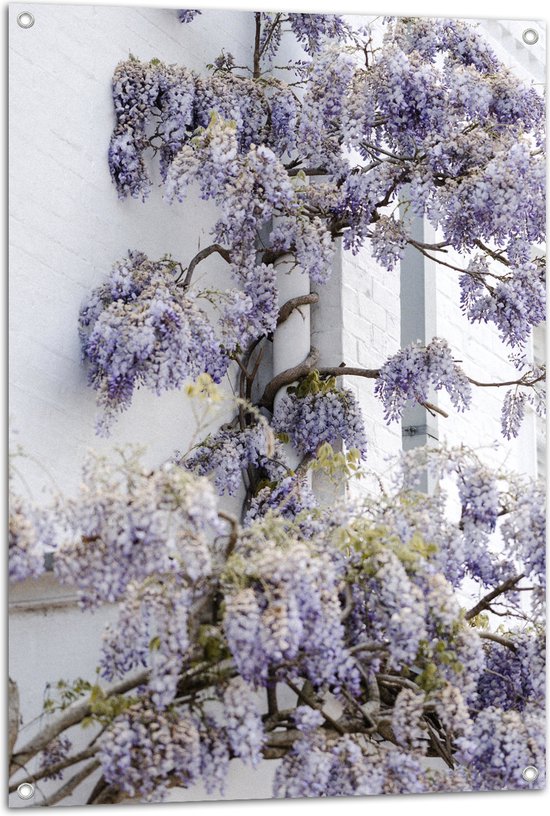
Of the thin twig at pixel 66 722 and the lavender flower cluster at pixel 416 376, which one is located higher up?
the lavender flower cluster at pixel 416 376

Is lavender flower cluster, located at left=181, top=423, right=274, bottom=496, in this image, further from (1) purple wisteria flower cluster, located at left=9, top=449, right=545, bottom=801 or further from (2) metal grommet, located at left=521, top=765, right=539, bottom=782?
(2) metal grommet, located at left=521, top=765, right=539, bottom=782

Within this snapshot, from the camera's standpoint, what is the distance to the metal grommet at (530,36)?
340 cm

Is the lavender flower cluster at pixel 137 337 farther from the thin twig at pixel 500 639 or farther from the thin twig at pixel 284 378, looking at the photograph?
the thin twig at pixel 500 639

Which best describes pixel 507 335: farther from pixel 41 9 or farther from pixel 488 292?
pixel 41 9

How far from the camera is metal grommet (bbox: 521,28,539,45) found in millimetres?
3400

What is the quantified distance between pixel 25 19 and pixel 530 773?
1800 millimetres

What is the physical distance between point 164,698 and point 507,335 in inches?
49.4

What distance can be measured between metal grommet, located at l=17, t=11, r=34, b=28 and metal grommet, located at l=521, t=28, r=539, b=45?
3.57 ft

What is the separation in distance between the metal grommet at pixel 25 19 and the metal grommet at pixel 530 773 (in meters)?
1.77

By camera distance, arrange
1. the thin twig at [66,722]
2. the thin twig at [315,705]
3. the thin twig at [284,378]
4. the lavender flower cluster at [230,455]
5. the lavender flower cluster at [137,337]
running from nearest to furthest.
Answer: the thin twig at [66,722] → the thin twig at [315,705] → the lavender flower cluster at [137,337] → the lavender flower cluster at [230,455] → the thin twig at [284,378]

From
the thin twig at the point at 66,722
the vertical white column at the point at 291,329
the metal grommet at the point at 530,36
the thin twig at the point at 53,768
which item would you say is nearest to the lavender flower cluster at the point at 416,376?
the vertical white column at the point at 291,329

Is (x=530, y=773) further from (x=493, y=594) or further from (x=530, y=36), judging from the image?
(x=530, y=36)

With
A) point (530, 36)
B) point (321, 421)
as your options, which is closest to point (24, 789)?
point (321, 421)

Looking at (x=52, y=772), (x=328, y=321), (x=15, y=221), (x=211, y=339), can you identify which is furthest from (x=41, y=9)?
(x=52, y=772)
